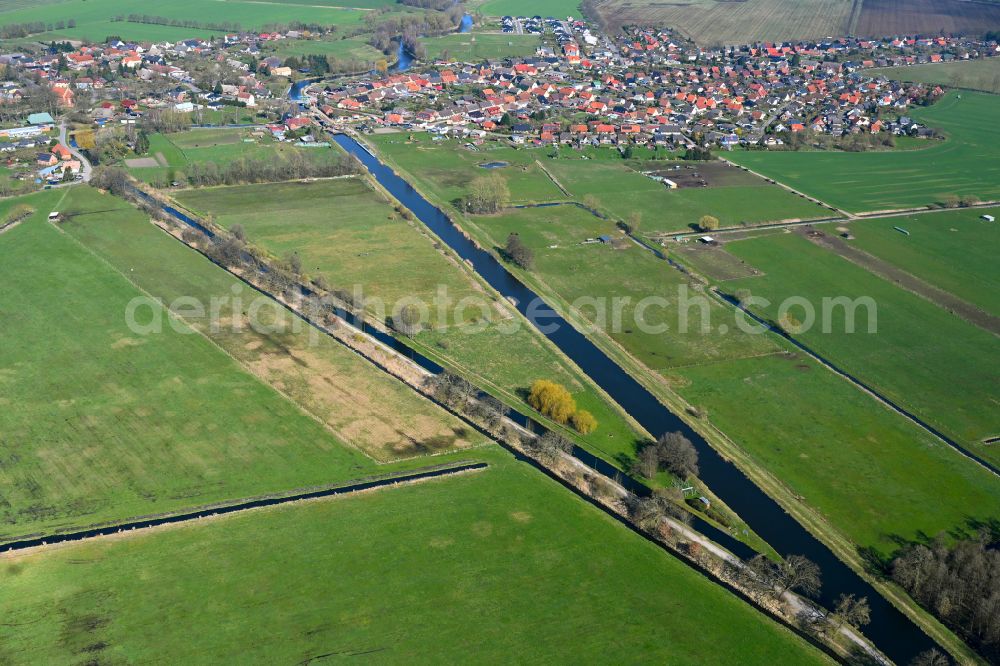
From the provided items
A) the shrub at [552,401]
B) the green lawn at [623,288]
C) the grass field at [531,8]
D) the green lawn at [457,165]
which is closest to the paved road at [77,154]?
the green lawn at [457,165]

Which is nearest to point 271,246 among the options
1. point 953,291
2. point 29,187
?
point 29,187

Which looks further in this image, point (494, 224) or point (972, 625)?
point (494, 224)

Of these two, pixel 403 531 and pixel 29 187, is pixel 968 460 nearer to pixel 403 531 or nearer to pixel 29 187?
pixel 403 531

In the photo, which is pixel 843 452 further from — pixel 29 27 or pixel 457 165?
pixel 29 27

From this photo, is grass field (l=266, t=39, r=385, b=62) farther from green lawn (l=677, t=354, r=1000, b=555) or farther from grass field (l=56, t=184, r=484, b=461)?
green lawn (l=677, t=354, r=1000, b=555)

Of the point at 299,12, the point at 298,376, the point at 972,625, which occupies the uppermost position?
the point at 299,12

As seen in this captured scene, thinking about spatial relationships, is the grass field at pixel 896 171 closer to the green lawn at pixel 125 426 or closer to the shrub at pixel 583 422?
the shrub at pixel 583 422
